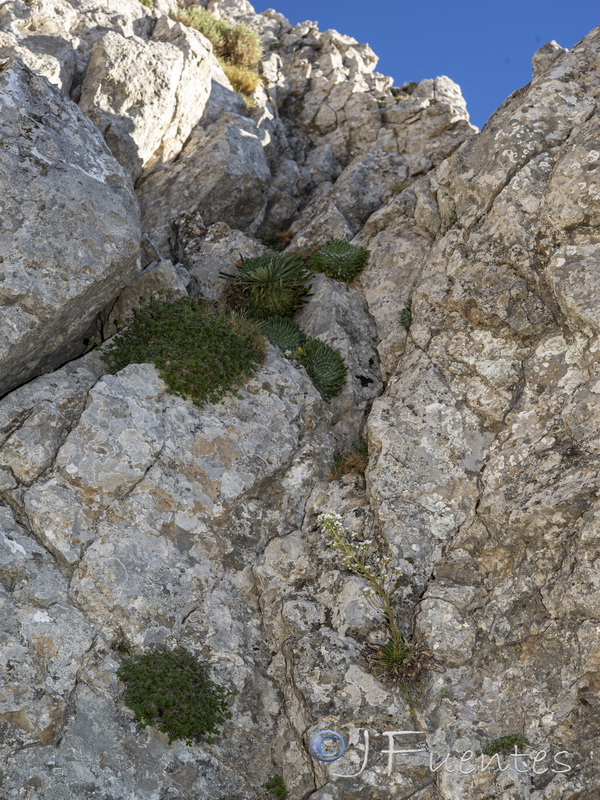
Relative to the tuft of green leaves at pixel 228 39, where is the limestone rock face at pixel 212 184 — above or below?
below

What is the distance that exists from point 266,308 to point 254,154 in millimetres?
6195

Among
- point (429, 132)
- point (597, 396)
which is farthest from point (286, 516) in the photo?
point (429, 132)

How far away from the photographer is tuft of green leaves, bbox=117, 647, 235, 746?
7.87 metres

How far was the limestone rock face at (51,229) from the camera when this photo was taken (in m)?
9.61

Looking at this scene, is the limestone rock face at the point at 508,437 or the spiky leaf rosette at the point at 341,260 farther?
the spiky leaf rosette at the point at 341,260

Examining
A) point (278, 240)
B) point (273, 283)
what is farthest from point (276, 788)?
point (278, 240)

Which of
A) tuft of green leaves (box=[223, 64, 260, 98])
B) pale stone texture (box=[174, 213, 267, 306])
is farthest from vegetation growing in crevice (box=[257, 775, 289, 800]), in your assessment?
tuft of green leaves (box=[223, 64, 260, 98])

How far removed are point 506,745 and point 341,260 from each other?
9410 mm

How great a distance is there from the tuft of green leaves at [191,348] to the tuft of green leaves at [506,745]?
19.9ft

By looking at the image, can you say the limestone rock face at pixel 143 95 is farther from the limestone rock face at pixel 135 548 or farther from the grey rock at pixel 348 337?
the limestone rock face at pixel 135 548

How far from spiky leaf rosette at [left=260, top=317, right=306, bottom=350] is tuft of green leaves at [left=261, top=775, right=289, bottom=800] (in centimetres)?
696

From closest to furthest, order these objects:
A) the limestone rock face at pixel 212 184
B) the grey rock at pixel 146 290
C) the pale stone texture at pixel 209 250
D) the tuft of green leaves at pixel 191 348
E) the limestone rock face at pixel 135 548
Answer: the limestone rock face at pixel 135 548 → the tuft of green leaves at pixel 191 348 → the grey rock at pixel 146 290 → the pale stone texture at pixel 209 250 → the limestone rock face at pixel 212 184

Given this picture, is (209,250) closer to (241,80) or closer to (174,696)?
(241,80)

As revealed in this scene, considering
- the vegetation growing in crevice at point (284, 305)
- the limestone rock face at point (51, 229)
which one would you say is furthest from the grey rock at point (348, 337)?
the limestone rock face at point (51, 229)
